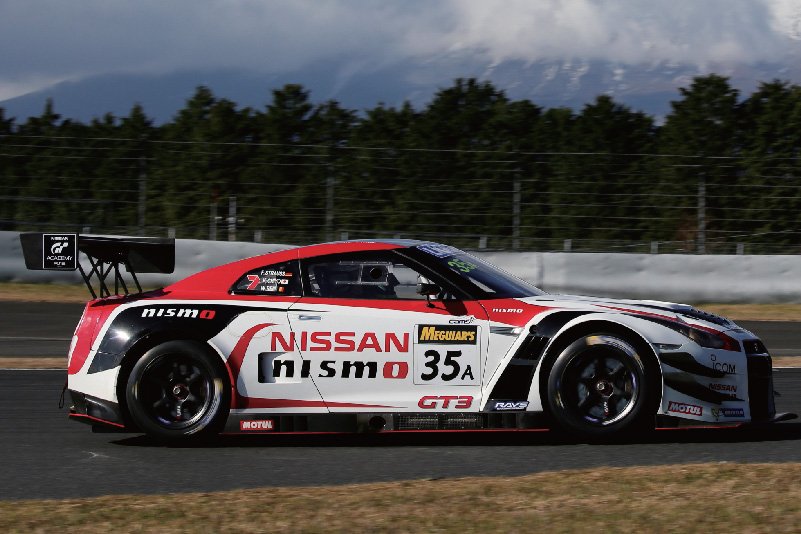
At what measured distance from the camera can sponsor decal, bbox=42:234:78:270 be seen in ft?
22.3

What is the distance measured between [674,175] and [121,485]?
16.8 m

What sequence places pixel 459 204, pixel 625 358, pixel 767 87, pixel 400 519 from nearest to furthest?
pixel 400 519 < pixel 625 358 < pixel 459 204 < pixel 767 87

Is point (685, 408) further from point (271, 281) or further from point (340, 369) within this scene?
point (271, 281)

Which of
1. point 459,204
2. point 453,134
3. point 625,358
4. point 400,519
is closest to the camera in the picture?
point 400,519

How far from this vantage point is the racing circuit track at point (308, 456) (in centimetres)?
549

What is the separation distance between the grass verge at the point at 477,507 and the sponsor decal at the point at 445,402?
3.48 feet

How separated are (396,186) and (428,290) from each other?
14.4 meters

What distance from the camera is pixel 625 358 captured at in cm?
620

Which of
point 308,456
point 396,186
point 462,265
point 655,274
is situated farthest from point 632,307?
point 396,186

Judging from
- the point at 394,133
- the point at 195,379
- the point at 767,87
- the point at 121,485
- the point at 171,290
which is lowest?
the point at 121,485

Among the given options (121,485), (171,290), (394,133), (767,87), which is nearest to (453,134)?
(394,133)

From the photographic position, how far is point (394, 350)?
636 cm

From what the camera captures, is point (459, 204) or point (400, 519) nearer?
point (400, 519)

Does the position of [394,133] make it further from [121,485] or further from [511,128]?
[121,485]
